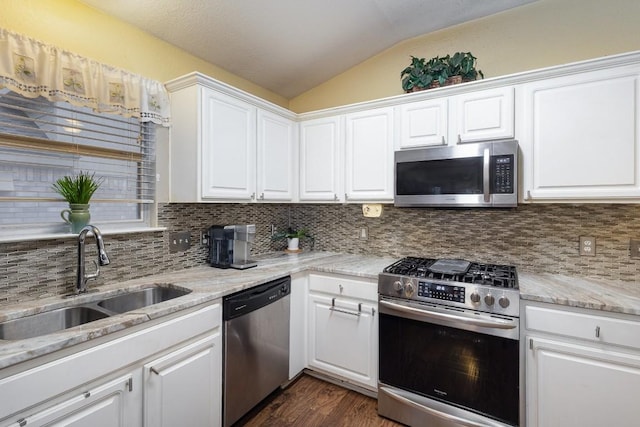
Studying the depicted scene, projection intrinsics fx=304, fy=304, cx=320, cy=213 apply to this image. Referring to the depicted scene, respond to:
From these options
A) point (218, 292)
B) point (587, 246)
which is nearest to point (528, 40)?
point (587, 246)

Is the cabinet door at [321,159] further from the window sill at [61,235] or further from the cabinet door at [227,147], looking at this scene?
the window sill at [61,235]

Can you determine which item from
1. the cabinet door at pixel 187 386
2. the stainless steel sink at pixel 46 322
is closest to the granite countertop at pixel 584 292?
the cabinet door at pixel 187 386

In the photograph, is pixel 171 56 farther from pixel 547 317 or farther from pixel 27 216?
pixel 547 317

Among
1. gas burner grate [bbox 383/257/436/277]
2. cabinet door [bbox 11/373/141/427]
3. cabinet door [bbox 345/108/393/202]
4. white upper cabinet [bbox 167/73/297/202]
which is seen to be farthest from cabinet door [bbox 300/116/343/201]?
cabinet door [bbox 11/373/141/427]

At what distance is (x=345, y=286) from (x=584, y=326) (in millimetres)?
1328

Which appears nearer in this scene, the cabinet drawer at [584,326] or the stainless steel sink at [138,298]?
the cabinet drawer at [584,326]

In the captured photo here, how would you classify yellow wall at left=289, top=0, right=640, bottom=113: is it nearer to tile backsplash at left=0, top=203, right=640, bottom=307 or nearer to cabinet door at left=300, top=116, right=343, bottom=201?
cabinet door at left=300, top=116, right=343, bottom=201

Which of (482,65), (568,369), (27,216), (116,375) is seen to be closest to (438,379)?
(568,369)

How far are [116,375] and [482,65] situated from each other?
2970 mm

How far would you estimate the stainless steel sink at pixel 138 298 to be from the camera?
167cm

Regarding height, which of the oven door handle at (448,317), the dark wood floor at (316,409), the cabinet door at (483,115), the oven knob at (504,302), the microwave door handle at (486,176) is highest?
the cabinet door at (483,115)

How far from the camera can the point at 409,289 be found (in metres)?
1.90

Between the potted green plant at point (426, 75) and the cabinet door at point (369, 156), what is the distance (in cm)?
24

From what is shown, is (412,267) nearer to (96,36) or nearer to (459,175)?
(459,175)
